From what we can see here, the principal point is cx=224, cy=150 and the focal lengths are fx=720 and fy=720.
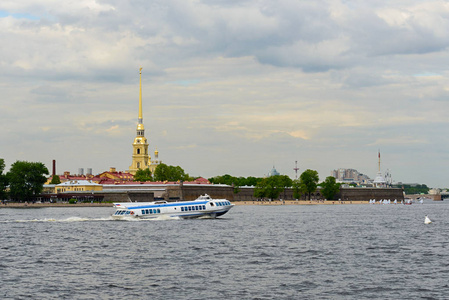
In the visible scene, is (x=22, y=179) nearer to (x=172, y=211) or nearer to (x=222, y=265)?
(x=172, y=211)

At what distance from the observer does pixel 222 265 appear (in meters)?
35.9

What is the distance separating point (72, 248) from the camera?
1763 inches

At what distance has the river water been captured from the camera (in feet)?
93.9

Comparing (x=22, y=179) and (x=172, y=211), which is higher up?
(x=22, y=179)

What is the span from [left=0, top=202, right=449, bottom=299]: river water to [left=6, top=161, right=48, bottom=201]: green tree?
98.7 meters

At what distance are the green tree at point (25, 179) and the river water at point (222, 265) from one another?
324ft

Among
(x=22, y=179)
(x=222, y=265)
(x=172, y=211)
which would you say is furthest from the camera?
(x=22, y=179)

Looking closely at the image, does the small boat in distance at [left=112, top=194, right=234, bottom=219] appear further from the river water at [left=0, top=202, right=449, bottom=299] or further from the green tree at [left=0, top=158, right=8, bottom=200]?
the green tree at [left=0, top=158, right=8, bottom=200]

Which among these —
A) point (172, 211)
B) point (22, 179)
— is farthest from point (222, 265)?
point (22, 179)

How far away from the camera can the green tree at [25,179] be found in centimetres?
15338

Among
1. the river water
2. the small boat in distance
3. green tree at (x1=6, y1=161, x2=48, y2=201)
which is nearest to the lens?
the river water

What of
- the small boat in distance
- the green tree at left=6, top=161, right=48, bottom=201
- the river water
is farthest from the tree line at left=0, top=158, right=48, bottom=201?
the river water

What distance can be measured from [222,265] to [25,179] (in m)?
127

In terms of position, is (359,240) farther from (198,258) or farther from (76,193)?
(76,193)
